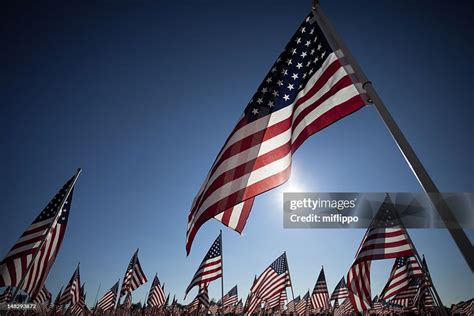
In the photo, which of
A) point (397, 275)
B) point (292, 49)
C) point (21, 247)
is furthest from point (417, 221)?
point (21, 247)

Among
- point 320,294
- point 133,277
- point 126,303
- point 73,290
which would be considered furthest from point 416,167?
point 73,290

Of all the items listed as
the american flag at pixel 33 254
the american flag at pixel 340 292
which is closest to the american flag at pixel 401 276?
the american flag at pixel 340 292

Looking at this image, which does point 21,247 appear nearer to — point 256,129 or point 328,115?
point 256,129

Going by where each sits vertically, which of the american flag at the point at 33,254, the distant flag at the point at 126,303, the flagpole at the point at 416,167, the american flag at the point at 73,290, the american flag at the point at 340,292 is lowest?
the american flag at the point at 340,292

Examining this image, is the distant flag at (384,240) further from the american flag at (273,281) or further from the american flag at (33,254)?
the american flag at (33,254)

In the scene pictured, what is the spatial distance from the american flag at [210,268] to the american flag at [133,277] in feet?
43.1

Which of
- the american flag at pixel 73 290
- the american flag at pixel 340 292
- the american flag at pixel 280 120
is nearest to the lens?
the american flag at pixel 280 120

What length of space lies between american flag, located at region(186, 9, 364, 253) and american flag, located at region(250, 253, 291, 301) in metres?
14.9

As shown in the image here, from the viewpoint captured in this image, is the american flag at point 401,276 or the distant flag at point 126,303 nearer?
the distant flag at point 126,303

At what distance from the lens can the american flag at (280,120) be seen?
4336mm

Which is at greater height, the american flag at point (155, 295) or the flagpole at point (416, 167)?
the american flag at point (155, 295)

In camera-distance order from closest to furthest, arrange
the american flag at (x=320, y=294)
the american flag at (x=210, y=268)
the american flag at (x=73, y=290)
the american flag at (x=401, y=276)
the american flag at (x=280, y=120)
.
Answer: the american flag at (x=280, y=120)
the american flag at (x=401, y=276)
the american flag at (x=210, y=268)
the american flag at (x=320, y=294)
the american flag at (x=73, y=290)

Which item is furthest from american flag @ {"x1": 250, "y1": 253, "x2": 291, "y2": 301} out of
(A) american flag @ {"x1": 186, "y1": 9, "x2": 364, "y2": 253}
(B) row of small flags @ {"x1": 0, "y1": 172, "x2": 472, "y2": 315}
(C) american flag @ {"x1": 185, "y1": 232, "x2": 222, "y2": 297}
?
(A) american flag @ {"x1": 186, "y1": 9, "x2": 364, "y2": 253}

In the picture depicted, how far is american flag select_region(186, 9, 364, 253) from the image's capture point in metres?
4.34
